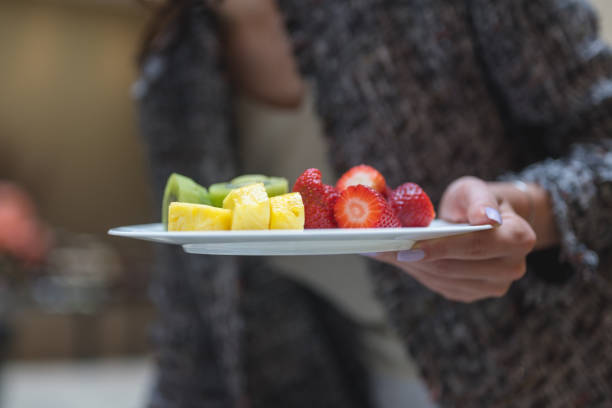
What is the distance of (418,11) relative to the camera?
2.08ft

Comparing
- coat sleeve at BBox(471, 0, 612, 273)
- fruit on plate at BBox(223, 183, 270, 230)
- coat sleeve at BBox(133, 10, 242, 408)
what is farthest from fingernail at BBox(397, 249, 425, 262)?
coat sleeve at BBox(133, 10, 242, 408)

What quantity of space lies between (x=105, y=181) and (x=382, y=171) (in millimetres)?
4442

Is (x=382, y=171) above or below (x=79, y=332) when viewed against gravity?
above

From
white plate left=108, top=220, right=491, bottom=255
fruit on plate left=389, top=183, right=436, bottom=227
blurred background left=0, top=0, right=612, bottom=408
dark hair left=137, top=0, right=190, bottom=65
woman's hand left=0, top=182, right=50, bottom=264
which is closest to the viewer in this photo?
white plate left=108, top=220, right=491, bottom=255

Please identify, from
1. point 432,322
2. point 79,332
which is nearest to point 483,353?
point 432,322

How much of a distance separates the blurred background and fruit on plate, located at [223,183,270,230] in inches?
122

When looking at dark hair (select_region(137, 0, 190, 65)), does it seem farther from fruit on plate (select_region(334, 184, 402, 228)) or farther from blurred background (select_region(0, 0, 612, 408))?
blurred background (select_region(0, 0, 612, 408))

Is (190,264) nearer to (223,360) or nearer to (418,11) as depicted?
(223,360)

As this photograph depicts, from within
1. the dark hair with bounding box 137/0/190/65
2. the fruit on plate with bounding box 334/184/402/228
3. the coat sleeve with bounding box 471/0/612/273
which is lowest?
the fruit on plate with bounding box 334/184/402/228

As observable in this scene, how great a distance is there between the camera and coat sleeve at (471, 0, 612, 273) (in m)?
0.57

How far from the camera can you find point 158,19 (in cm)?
79

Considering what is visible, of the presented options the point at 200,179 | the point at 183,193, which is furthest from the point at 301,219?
the point at 200,179

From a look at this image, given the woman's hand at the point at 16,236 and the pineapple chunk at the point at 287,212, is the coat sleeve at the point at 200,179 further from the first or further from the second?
the woman's hand at the point at 16,236

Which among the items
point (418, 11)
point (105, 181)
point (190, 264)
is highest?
point (105, 181)
